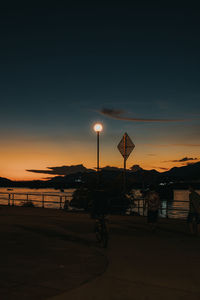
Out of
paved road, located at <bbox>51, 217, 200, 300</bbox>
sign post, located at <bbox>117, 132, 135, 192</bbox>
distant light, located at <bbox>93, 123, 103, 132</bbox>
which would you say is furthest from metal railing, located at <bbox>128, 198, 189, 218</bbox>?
distant light, located at <bbox>93, 123, 103, 132</bbox>

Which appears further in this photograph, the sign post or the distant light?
the distant light

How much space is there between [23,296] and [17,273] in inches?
64.9

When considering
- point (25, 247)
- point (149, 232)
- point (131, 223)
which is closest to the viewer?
point (25, 247)

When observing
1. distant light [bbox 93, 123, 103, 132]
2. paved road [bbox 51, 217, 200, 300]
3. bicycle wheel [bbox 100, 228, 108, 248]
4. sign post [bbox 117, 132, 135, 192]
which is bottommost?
paved road [bbox 51, 217, 200, 300]

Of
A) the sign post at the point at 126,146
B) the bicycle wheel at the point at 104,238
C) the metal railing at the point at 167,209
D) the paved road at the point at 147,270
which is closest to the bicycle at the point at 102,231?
the bicycle wheel at the point at 104,238

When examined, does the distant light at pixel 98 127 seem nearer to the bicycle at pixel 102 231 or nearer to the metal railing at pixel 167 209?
the metal railing at pixel 167 209

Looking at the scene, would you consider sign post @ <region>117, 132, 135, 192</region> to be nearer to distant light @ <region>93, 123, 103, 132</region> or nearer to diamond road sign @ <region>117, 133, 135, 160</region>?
diamond road sign @ <region>117, 133, 135, 160</region>

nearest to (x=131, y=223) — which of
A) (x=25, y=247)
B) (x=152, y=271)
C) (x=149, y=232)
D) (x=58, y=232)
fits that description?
(x=149, y=232)

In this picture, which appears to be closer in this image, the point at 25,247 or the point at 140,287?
the point at 140,287

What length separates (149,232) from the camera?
14422 millimetres

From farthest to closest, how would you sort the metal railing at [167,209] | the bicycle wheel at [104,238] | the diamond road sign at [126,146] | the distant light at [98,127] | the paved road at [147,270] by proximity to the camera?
the distant light at [98,127] < the diamond road sign at [126,146] < the metal railing at [167,209] < the bicycle wheel at [104,238] < the paved road at [147,270]

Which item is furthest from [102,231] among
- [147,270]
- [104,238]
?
[147,270]

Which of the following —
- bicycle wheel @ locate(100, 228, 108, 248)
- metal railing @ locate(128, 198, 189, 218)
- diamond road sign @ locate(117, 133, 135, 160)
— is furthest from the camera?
diamond road sign @ locate(117, 133, 135, 160)

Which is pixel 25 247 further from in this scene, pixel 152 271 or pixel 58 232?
pixel 152 271
